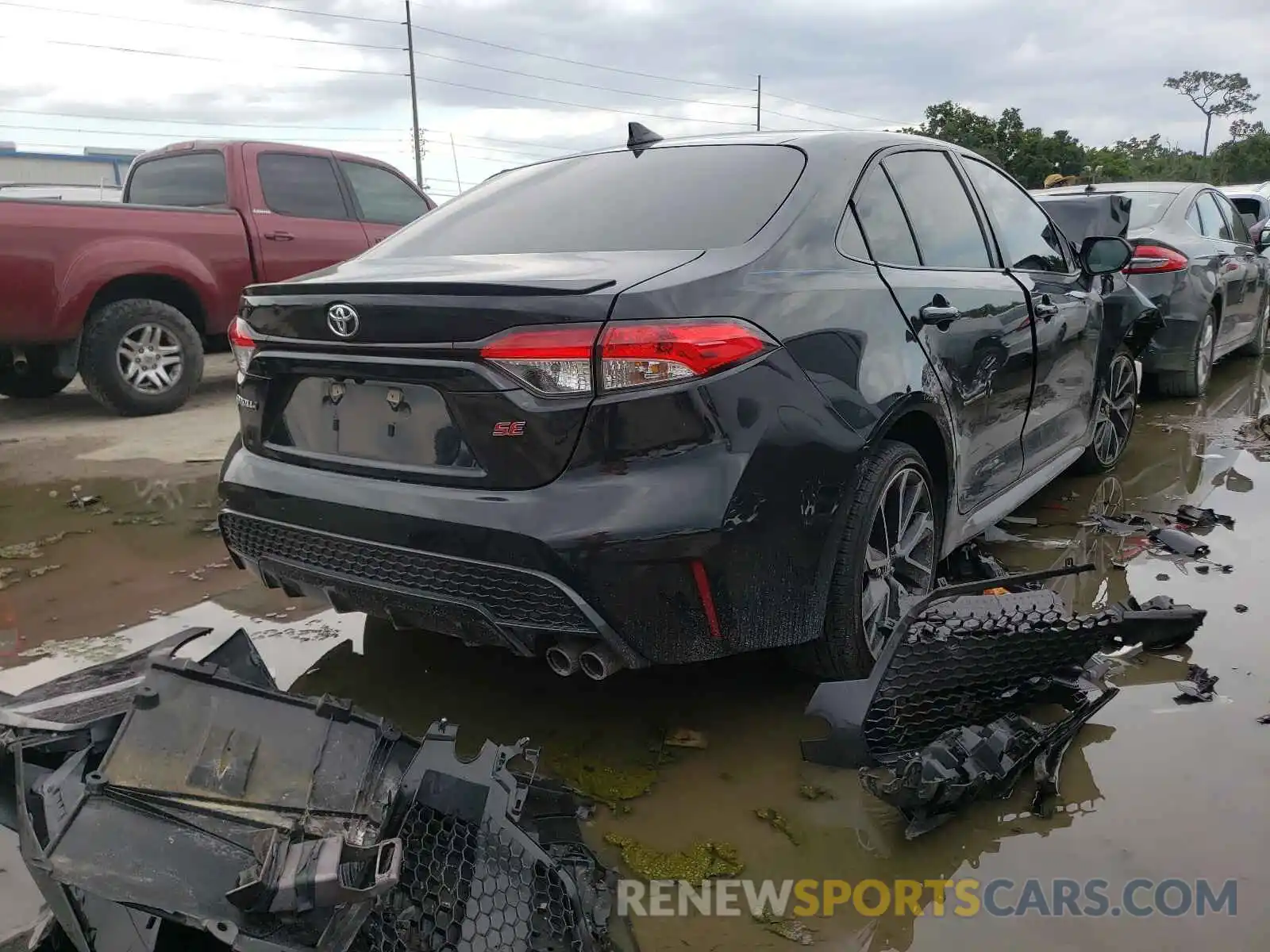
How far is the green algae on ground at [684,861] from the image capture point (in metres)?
2.23

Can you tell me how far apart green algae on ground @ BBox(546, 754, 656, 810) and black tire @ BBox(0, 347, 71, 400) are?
614 cm

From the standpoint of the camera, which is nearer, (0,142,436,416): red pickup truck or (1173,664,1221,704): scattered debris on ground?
(1173,664,1221,704): scattered debris on ground

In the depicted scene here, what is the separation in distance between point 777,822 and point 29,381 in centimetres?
734

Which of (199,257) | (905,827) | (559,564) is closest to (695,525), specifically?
(559,564)

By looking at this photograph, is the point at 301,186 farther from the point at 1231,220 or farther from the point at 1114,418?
the point at 1231,220

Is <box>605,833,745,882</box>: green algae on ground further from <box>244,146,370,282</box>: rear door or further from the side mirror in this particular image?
<box>244,146,370,282</box>: rear door

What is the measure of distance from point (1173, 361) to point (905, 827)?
230 inches

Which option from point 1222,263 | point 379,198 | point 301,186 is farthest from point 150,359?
point 1222,263

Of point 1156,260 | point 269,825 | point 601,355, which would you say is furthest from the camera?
point 1156,260

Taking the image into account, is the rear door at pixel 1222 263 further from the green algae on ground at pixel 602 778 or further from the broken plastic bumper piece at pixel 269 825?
the broken plastic bumper piece at pixel 269 825

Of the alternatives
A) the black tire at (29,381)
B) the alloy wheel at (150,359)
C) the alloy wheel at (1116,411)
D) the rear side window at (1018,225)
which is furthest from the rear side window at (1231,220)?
the black tire at (29,381)

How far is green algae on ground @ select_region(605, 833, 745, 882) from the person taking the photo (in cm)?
223

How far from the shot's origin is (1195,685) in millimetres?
3021

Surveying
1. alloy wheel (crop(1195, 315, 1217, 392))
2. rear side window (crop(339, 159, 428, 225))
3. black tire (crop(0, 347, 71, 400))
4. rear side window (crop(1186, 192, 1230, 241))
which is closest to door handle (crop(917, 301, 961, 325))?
alloy wheel (crop(1195, 315, 1217, 392))
